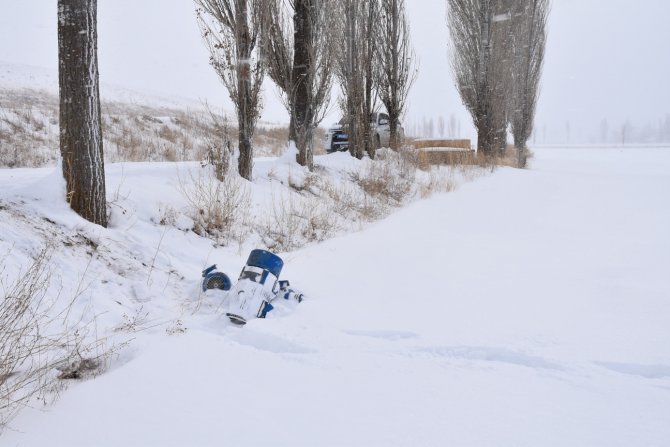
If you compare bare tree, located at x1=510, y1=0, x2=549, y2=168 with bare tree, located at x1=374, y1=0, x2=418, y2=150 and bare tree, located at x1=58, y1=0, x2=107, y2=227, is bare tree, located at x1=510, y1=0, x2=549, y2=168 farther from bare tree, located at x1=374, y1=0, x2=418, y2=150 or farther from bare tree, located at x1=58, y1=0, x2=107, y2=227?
bare tree, located at x1=58, y1=0, x2=107, y2=227

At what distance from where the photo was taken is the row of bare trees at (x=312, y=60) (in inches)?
224

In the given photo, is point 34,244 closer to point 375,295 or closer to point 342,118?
point 375,295

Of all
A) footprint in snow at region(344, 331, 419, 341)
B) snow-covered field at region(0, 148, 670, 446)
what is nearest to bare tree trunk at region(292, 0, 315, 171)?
snow-covered field at region(0, 148, 670, 446)

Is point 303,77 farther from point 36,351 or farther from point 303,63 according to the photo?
point 36,351

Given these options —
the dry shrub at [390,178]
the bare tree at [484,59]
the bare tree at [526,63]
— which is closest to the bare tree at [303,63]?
the dry shrub at [390,178]

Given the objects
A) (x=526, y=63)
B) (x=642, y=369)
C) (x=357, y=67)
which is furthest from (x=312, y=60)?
(x=526, y=63)

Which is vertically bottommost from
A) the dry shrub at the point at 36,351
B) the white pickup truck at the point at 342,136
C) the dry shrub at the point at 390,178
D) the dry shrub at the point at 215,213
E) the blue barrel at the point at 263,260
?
the dry shrub at the point at 36,351

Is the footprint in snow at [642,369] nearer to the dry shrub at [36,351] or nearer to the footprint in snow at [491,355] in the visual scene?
the footprint in snow at [491,355]

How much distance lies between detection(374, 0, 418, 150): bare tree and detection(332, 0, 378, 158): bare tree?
814mm

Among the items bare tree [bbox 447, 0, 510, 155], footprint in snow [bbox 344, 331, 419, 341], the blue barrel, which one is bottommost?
footprint in snow [bbox 344, 331, 419, 341]

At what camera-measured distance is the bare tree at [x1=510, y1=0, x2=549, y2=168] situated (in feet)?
54.6

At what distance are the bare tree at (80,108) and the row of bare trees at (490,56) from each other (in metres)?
12.8

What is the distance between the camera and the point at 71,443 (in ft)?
5.32

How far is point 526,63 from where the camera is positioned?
17359mm
